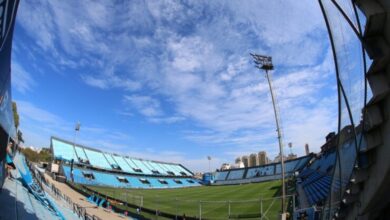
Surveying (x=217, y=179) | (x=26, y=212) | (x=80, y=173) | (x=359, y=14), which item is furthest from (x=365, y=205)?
(x=217, y=179)

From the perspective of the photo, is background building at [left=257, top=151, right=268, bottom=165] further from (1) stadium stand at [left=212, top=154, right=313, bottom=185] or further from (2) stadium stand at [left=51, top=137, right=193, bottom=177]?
(1) stadium stand at [left=212, top=154, right=313, bottom=185]

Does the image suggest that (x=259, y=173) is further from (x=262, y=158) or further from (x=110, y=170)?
(x=262, y=158)

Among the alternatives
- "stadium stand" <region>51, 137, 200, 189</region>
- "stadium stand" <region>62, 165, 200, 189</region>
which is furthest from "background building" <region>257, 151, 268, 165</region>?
"stadium stand" <region>62, 165, 200, 189</region>

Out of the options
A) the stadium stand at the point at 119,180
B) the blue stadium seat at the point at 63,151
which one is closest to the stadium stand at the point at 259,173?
the stadium stand at the point at 119,180

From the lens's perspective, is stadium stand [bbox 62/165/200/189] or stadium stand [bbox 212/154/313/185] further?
stadium stand [bbox 212/154/313/185]

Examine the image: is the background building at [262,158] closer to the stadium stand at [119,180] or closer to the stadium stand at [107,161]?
the stadium stand at [107,161]

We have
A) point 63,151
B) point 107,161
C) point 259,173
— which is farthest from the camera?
point 107,161

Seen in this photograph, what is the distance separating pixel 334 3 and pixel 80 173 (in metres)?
55.5

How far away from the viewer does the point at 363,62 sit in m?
4.50

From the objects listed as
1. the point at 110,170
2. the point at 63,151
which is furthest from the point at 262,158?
the point at 63,151

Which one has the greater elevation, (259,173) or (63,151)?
(63,151)


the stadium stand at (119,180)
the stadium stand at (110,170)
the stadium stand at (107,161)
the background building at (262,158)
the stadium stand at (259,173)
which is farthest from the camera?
the background building at (262,158)

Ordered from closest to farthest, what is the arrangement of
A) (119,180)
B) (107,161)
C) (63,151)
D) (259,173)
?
(63,151), (119,180), (259,173), (107,161)

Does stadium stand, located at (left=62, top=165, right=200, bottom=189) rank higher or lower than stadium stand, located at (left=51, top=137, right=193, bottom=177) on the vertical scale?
lower
